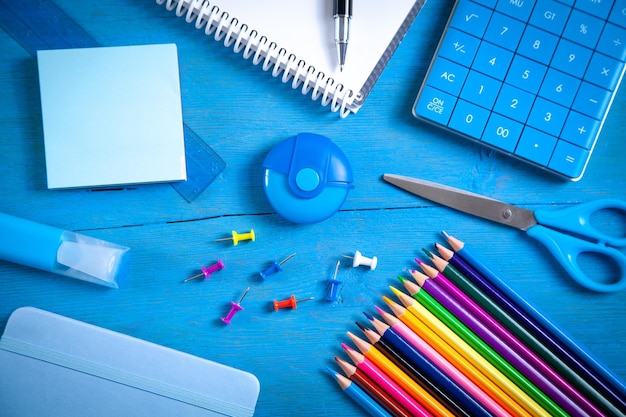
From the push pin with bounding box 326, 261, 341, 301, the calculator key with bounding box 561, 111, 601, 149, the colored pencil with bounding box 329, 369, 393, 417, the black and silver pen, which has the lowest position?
the colored pencil with bounding box 329, 369, 393, 417

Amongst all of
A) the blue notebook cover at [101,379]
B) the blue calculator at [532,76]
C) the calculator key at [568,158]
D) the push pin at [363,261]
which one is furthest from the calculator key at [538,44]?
the blue notebook cover at [101,379]

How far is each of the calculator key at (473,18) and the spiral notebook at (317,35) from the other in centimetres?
6

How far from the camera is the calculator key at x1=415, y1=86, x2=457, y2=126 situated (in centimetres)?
67

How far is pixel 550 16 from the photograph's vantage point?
67 centimetres

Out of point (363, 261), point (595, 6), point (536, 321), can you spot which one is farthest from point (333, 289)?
point (595, 6)

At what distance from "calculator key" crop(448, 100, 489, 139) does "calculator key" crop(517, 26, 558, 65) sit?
9 cm

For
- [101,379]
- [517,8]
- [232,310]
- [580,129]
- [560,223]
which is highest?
[517,8]

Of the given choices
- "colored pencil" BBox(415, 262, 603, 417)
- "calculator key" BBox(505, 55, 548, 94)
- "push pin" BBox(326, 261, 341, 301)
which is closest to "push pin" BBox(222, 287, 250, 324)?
"push pin" BBox(326, 261, 341, 301)

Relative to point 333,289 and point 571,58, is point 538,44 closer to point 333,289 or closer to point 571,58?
point 571,58

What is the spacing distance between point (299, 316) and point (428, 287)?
17 centimetres

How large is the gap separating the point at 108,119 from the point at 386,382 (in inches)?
18.9

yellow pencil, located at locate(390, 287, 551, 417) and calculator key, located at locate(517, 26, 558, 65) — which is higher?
calculator key, located at locate(517, 26, 558, 65)

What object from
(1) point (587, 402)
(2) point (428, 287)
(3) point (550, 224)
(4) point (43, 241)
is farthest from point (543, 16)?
(4) point (43, 241)

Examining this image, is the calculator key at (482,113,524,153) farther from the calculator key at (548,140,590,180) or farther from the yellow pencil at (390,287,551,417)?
the yellow pencil at (390,287,551,417)
